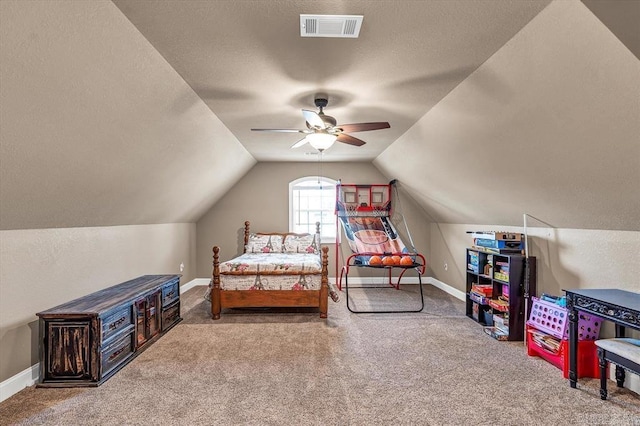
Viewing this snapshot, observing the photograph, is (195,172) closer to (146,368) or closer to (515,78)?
(146,368)

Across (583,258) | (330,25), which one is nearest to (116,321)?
(330,25)

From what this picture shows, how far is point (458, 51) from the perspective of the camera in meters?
2.28

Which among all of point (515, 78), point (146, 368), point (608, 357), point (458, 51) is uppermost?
point (458, 51)

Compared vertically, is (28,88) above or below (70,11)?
below

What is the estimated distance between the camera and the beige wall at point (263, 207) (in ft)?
21.7

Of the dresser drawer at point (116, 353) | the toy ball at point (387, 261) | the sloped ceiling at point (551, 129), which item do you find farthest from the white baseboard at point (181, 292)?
the sloped ceiling at point (551, 129)

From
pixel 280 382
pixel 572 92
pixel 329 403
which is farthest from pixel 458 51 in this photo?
pixel 280 382

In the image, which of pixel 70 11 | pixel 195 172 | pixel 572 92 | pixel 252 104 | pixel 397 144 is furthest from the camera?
pixel 397 144

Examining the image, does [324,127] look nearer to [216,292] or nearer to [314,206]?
[216,292]

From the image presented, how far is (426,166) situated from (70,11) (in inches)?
160

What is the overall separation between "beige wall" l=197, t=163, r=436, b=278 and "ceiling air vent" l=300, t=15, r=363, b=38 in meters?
4.64

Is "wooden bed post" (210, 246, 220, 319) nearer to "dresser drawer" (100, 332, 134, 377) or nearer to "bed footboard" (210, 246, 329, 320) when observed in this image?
"bed footboard" (210, 246, 329, 320)

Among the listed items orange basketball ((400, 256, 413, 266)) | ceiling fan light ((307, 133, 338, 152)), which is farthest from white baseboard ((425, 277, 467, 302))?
ceiling fan light ((307, 133, 338, 152))

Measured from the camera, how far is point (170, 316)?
4.10 m
